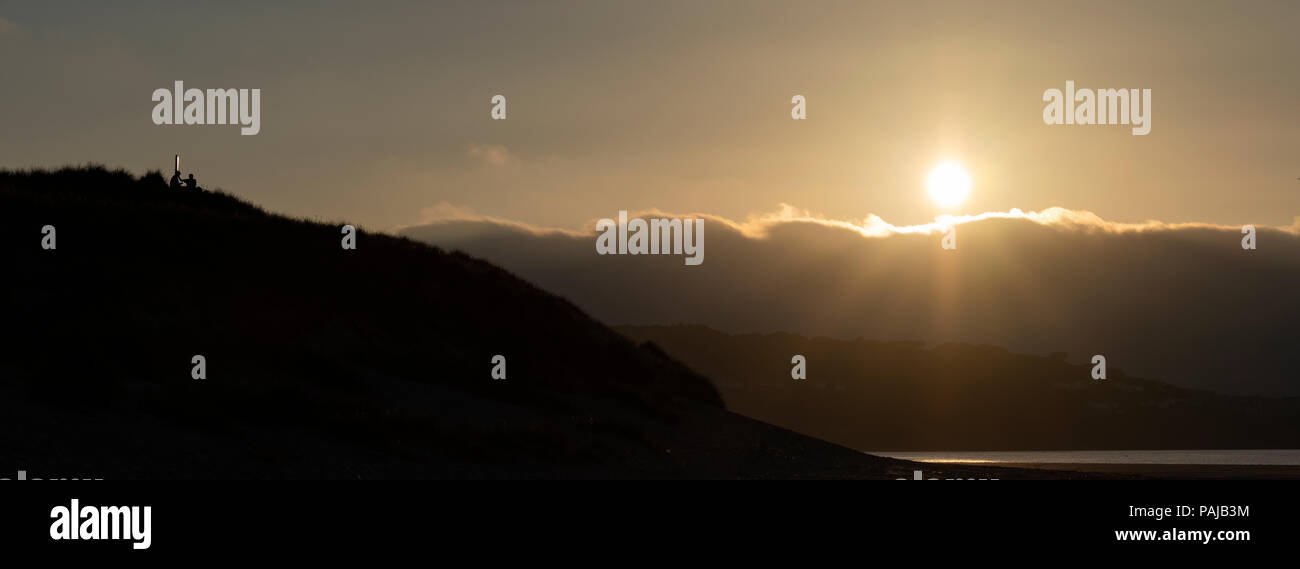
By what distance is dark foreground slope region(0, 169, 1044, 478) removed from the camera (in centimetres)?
3006

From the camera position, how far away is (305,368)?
39.3 m

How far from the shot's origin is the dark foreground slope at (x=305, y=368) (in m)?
30.1

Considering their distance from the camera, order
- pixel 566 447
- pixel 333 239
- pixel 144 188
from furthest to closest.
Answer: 1. pixel 144 188
2. pixel 333 239
3. pixel 566 447

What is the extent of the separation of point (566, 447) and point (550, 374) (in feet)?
33.1

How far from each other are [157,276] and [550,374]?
48.7 feet
